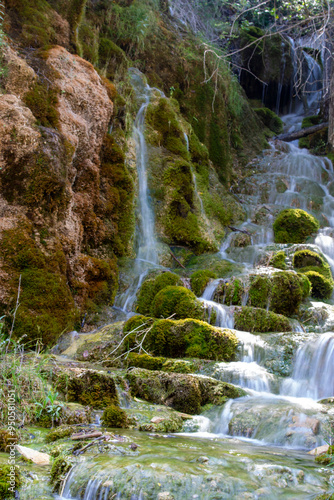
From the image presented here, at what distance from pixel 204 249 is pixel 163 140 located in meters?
3.72

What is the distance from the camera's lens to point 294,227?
12.4 meters

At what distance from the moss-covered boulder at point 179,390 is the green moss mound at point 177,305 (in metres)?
2.21

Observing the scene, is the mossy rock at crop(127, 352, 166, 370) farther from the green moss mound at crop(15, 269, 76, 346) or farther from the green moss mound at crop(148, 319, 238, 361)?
the green moss mound at crop(15, 269, 76, 346)

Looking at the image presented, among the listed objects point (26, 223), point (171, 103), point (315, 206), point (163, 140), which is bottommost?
point (26, 223)

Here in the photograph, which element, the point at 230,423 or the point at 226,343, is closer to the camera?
the point at 230,423

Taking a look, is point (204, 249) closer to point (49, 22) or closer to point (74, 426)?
point (49, 22)

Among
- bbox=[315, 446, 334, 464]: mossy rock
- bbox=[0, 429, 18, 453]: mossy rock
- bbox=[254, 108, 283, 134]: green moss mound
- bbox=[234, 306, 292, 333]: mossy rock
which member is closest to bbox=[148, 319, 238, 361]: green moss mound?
bbox=[234, 306, 292, 333]: mossy rock

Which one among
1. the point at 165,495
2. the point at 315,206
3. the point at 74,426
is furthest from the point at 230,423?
the point at 315,206

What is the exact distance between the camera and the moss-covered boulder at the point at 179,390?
16.0 feet

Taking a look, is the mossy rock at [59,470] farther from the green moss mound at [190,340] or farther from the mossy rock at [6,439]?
the green moss mound at [190,340]

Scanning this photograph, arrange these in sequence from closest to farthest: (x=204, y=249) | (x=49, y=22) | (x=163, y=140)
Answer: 1. (x=49, y=22)
2. (x=204, y=249)
3. (x=163, y=140)

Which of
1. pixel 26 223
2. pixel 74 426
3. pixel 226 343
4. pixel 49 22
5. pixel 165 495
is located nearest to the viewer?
pixel 165 495

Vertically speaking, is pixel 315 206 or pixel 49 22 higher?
pixel 49 22

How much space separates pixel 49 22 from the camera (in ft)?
33.7
